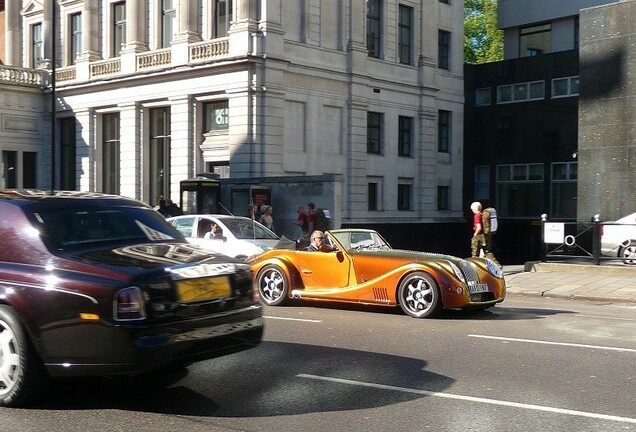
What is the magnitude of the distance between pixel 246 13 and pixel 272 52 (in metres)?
1.86

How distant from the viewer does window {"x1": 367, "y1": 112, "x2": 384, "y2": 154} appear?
40.7m

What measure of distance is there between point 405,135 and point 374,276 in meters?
30.8

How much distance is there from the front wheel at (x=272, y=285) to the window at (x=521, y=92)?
1204 inches

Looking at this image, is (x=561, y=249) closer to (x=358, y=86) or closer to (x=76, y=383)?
(x=76, y=383)

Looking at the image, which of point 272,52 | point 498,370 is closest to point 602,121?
point 272,52

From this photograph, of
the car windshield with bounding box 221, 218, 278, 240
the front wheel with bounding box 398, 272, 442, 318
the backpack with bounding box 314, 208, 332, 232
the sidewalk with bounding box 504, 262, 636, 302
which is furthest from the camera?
the backpack with bounding box 314, 208, 332, 232

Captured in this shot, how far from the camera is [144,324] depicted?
6.49 meters

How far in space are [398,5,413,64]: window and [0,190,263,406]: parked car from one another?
1430 inches

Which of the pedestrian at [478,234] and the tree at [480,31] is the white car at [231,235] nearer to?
the pedestrian at [478,234]

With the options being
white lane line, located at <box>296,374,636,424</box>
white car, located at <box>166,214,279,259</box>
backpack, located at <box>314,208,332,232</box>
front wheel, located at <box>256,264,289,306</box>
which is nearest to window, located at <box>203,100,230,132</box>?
backpack, located at <box>314,208,332,232</box>

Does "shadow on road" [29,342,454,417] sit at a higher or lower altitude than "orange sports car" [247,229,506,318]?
lower

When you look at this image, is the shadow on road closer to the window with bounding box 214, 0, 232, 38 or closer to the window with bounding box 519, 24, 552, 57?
the window with bounding box 214, 0, 232, 38

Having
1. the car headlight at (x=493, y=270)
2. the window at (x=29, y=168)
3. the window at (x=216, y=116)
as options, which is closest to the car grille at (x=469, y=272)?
the car headlight at (x=493, y=270)

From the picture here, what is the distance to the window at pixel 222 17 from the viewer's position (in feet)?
119
